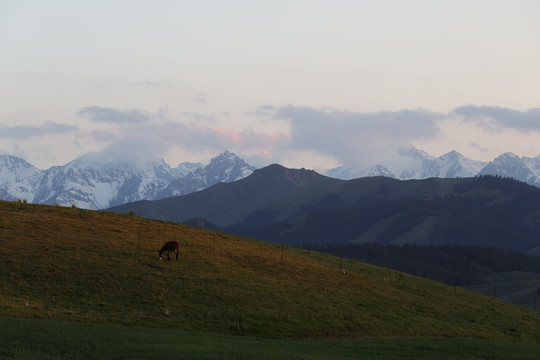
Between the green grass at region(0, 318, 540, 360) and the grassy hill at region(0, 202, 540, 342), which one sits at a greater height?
the grassy hill at region(0, 202, 540, 342)

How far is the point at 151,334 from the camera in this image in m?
45.1

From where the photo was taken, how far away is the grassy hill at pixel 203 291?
5325cm

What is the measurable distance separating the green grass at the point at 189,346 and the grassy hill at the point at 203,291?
14.1 ft

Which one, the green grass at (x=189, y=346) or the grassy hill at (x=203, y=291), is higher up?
the grassy hill at (x=203, y=291)

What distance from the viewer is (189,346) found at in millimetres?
41500

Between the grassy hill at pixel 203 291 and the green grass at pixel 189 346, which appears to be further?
the grassy hill at pixel 203 291

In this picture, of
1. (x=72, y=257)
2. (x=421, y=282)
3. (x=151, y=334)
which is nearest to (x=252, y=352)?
(x=151, y=334)

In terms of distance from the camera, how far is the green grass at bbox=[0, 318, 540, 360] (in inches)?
1494

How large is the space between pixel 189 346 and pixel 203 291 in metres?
18.2

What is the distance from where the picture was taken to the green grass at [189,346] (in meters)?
37.9

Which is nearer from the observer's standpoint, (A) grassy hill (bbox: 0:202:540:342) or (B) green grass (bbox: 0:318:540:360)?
(B) green grass (bbox: 0:318:540:360)

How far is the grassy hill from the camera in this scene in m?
53.2

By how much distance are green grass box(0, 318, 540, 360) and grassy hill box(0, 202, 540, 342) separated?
4298 mm

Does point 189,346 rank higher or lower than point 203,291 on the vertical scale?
lower
